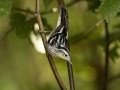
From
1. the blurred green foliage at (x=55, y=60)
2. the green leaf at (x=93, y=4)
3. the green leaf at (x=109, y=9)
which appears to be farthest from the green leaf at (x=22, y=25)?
the blurred green foliage at (x=55, y=60)

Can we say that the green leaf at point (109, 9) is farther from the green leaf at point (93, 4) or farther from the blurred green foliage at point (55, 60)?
the blurred green foliage at point (55, 60)

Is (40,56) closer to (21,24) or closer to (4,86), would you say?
(4,86)

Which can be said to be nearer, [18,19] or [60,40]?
[60,40]

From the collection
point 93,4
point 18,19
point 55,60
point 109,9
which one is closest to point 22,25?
point 18,19

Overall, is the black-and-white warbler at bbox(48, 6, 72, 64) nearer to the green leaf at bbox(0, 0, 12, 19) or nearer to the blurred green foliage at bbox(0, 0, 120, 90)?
the green leaf at bbox(0, 0, 12, 19)

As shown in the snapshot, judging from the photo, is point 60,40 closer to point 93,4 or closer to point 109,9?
point 109,9
